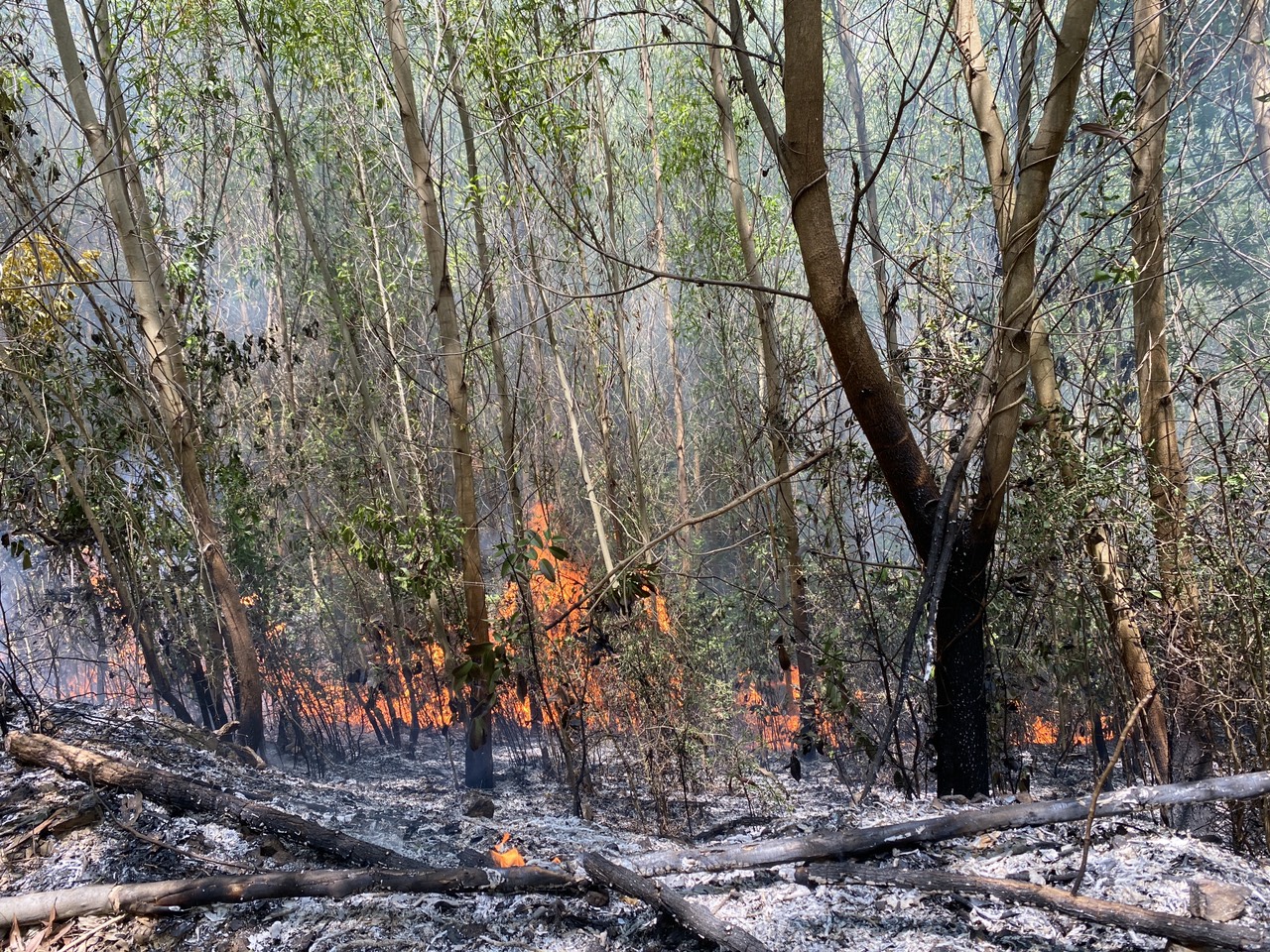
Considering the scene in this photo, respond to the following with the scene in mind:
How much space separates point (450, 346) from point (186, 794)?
2.55 meters

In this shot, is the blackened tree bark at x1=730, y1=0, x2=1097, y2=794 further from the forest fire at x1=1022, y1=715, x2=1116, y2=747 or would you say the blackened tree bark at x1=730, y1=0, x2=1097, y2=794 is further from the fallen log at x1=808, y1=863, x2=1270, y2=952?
the forest fire at x1=1022, y1=715, x2=1116, y2=747

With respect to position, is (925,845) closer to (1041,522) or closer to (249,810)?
(1041,522)

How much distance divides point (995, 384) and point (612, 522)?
179 inches

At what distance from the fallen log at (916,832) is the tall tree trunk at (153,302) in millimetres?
4197

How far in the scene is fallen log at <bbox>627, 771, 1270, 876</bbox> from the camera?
7.32 feet

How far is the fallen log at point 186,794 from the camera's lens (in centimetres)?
288

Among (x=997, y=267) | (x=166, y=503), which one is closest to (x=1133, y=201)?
(x=997, y=267)

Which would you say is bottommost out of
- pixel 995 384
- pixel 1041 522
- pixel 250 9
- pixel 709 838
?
pixel 709 838

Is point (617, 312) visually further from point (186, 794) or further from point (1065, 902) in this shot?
point (1065, 902)

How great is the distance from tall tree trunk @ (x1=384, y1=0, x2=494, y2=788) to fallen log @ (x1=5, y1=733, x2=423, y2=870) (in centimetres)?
134

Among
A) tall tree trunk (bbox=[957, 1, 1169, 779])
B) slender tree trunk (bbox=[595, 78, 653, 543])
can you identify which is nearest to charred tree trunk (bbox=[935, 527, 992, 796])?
tall tree trunk (bbox=[957, 1, 1169, 779])

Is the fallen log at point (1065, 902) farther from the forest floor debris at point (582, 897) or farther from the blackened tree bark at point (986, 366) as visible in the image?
the blackened tree bark at point (986, 366)

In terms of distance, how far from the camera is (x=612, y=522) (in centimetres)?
711

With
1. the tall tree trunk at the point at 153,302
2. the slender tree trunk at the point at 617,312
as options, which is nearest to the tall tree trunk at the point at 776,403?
the slender tree trunk at the point at 617,312
